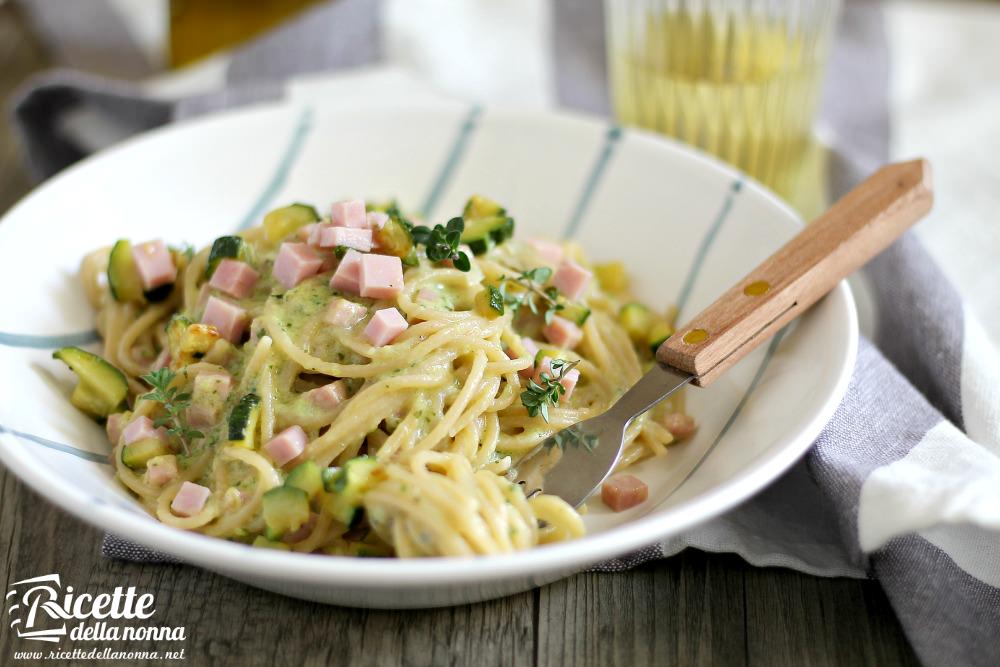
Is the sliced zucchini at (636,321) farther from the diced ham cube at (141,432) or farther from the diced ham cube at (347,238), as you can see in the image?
the diced ham cube at (141,432)

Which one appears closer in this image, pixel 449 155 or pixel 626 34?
pixel 449 155

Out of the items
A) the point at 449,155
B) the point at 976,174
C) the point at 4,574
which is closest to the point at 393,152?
the point at 449,155

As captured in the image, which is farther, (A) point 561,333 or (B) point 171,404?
(A) point 561,333

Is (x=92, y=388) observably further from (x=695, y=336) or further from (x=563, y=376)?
(x=695, y=336)

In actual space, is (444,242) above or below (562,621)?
above

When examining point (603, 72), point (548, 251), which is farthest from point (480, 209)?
point (603, 72)

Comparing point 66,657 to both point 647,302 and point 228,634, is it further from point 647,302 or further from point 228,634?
point 647,302
